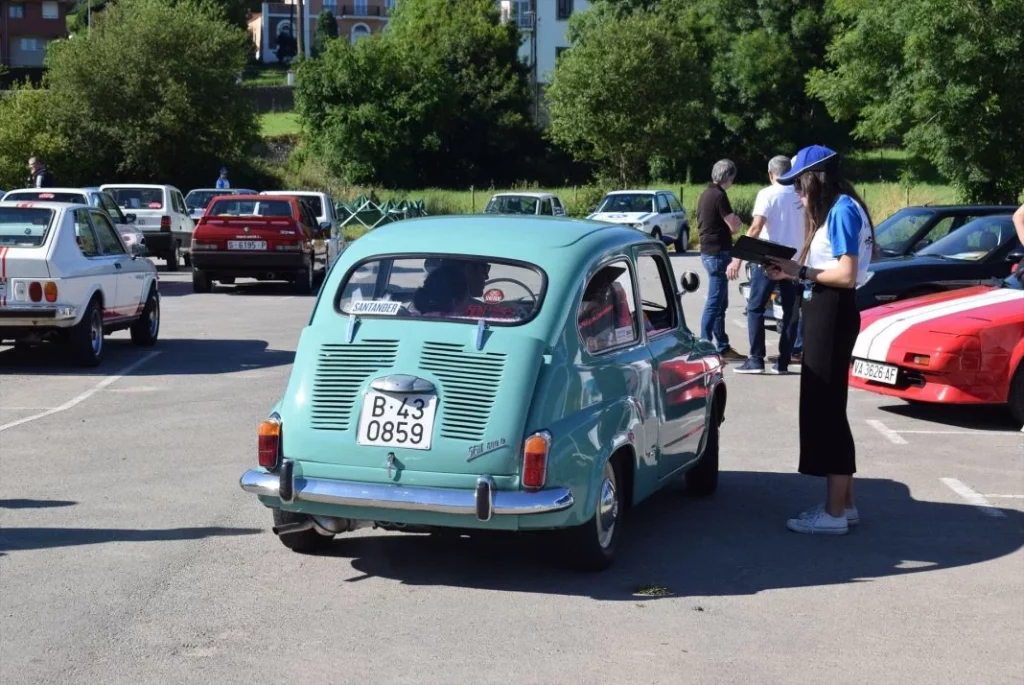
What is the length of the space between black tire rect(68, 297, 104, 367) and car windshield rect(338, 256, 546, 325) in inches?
307

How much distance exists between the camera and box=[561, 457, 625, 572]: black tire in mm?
6492

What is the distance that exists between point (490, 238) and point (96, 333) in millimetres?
8427

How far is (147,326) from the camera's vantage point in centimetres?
1620

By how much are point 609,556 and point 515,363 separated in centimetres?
111

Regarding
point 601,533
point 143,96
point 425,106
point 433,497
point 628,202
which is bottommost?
point 628,202

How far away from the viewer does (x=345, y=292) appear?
22.7 feet

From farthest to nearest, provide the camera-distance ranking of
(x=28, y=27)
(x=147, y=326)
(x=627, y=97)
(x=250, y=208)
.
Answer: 1. (x=28, y=27)
2. (x=627, y=97)
3. (x=250, y=208)
4. (x=147, y=326)

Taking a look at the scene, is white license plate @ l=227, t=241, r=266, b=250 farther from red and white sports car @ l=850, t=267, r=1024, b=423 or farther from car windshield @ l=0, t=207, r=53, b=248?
red and white sports car @ l=850, t=267, r=1024, b=423

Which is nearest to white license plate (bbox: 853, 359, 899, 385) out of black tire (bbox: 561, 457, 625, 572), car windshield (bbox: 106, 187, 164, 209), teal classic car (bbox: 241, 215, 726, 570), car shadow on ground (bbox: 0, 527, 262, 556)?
teal classic car (bbox: 241, 215, 726, 570)

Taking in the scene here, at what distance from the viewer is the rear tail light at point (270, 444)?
646 cm

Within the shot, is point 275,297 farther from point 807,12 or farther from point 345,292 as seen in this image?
point 807,12

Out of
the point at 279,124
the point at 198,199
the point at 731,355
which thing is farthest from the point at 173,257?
the point at 279,124

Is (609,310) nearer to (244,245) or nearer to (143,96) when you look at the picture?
(244,245)

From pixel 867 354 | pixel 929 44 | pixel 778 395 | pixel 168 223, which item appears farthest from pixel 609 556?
pixel 929 44
